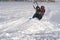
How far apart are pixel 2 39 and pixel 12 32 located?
1235 millimetres

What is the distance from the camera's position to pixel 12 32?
858 centimetres

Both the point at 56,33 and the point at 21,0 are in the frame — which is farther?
the point at 21,0

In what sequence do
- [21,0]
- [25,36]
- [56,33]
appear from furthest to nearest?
[21,0] → [56,33] → [25,36]

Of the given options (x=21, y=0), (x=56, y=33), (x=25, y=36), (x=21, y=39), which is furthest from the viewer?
(x=21, y=0)

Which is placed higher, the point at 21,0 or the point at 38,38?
the point at 38,38

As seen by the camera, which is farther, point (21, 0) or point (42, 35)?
point (21, 0)

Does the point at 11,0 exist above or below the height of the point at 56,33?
below

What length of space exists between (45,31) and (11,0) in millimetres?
28444

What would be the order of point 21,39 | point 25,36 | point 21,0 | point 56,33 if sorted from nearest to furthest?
1. point 21,39
2. point 25,36
3. point 56,33
4. point 21,0

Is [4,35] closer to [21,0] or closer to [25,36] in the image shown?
[25,36]

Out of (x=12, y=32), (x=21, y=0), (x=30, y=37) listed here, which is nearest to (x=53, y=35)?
(x=30, y=37)

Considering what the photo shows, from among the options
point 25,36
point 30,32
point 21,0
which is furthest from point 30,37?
point 21,0

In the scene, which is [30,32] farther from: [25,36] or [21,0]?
[21,0]

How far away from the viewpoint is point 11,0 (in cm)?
3675
